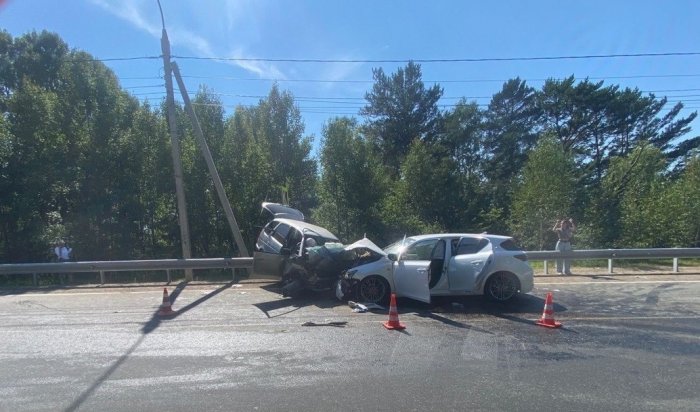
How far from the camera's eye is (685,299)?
404 inches

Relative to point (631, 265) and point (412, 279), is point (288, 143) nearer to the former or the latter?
point (631, 265)

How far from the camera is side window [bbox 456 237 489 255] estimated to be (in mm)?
10164

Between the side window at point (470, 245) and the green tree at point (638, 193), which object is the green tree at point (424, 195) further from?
the side window at point (470, 245)

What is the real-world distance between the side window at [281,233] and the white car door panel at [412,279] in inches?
125

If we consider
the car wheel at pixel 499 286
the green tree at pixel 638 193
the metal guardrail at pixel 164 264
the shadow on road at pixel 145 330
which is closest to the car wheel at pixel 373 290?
the car wheel at pixel 499 286

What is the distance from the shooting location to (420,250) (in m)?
10.1

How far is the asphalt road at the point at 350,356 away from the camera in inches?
195

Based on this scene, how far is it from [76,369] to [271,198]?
799 inches

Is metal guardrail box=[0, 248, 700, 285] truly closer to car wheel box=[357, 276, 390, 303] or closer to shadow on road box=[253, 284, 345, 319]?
Answer: shadow on road box=[253, 284, 345, 319]

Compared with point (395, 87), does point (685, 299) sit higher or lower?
lower

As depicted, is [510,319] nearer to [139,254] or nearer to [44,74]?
[139,254]

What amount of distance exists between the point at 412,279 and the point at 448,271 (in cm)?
84

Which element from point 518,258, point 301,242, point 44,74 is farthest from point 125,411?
point 44,74

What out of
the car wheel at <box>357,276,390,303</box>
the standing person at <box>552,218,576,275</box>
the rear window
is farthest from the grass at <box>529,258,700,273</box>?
the car wheel at <box>357,276,390,303</box>
